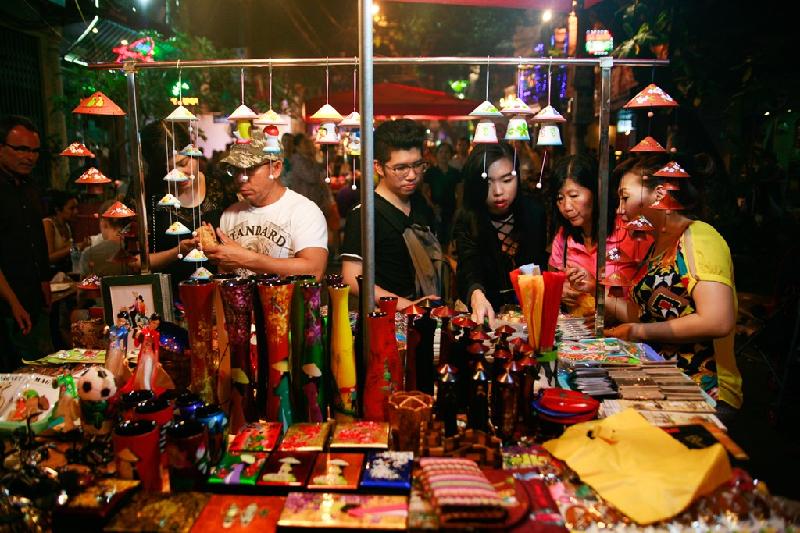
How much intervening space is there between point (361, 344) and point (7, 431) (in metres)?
1.04

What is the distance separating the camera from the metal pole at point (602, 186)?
2.45 meters

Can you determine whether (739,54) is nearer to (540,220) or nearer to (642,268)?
(540,220)

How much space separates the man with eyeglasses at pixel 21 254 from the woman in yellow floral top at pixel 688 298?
12.2 ft

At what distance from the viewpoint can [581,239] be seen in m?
3.16

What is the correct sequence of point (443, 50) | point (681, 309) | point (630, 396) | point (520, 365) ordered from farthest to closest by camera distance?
point (443, 50)
point (681, 309)
point (630, 396)
point (520, 365)

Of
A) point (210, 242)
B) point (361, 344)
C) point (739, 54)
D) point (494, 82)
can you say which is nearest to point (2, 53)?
point (210, 242)

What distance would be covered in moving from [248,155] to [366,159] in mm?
1552

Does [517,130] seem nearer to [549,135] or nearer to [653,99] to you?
[549,135]

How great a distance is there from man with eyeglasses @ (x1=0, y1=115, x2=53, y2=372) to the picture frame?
2.09m

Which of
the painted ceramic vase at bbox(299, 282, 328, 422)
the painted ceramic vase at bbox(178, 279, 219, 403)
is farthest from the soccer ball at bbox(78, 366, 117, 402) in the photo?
the painted ceramic vase at bbox(299, 282, 328, 422)

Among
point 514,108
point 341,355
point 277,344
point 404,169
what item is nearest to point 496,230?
point 404,169

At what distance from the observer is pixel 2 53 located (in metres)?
7.34

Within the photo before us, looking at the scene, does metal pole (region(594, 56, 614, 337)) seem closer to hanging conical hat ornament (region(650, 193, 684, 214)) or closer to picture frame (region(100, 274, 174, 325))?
hanging conical hat ornament (region(650, 193, 684, 214))

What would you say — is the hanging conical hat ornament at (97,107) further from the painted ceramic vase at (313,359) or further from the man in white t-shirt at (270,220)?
the painted ceramic vase at (313,359)
